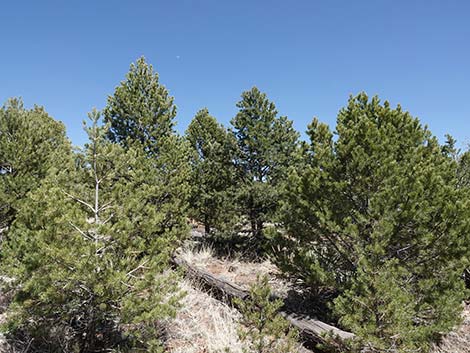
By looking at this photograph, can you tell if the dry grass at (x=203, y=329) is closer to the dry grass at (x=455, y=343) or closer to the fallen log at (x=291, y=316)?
the fallen log at (x=291, y=316)

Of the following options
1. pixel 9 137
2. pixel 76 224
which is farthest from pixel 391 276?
pixel 9 137

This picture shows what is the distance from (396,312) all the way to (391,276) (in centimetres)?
66

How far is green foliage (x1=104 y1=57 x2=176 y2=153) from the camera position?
355 inches

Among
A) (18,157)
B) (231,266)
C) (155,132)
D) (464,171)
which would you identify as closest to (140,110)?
(155,132)

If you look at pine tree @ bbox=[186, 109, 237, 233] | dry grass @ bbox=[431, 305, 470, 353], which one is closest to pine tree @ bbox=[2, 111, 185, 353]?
Answer: dry grass @ bbox=[431, 305, 470, 353]

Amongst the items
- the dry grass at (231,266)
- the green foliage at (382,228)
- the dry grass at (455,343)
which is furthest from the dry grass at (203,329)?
the dry grass at (455,343)

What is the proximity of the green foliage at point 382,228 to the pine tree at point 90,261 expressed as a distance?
2554 mm

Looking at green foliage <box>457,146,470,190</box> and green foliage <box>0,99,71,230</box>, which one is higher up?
green foliage <box>457,146,470,190</box>

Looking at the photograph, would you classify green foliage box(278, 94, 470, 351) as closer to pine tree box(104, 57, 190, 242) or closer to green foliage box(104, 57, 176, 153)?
→ pine tree box(104, 57, 190, 242)

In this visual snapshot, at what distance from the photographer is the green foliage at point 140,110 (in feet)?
29.6

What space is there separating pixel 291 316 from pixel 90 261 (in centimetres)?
382

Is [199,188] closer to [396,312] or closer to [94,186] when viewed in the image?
[94,186]

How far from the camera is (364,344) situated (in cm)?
388

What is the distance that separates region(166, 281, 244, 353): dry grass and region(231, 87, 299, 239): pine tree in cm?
443
